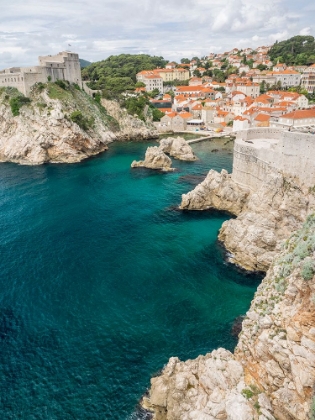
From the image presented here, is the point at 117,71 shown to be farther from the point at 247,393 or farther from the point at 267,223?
the point at 247,393

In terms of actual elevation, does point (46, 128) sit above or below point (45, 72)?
below

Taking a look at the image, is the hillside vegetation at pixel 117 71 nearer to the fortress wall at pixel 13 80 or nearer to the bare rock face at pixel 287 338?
the fortress wall at pixel 13 80

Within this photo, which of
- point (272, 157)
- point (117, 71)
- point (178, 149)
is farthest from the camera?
point (117, 71)

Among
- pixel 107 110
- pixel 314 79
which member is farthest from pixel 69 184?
pixel 314 79

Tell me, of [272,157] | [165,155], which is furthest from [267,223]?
[165,155]

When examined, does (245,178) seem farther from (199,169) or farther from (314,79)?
(314,79)

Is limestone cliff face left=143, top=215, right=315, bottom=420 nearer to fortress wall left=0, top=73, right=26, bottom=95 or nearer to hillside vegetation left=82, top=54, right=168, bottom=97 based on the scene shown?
fortress wall left=0, top=73, right=26, bottom=95

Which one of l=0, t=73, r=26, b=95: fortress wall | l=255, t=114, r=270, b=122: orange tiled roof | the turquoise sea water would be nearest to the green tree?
l=255, t=114, r=270, b=122: orange tiled roof

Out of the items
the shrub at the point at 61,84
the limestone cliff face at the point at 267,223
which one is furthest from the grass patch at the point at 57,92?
the limestone cliff face at the point at 267,223
